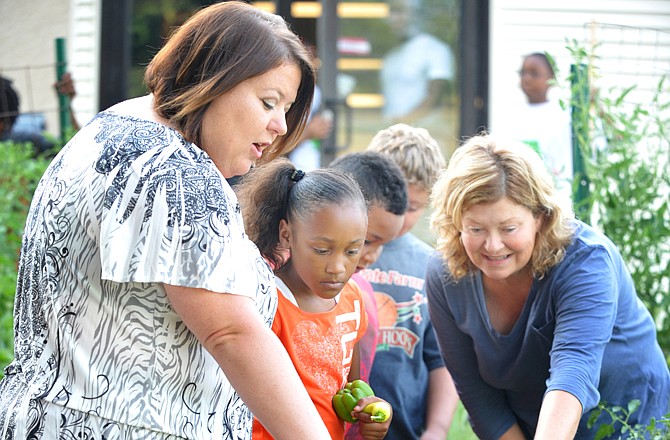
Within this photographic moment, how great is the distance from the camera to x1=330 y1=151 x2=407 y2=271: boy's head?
3254 mm

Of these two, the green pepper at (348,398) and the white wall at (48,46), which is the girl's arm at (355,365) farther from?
the white wall at (48,46)

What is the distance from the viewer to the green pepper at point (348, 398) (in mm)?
2705

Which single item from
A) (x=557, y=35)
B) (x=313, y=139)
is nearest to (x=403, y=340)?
(x=313, y=139)

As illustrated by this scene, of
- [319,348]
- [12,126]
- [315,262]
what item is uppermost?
[12,126]

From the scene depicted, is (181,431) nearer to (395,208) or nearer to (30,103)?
(395,208)

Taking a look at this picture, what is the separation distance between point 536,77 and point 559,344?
4.52 meters

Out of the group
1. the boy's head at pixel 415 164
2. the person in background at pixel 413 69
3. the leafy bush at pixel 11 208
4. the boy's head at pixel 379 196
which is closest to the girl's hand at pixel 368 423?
the boy's head at pixel 379 196

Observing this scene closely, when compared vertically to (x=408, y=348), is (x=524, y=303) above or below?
above

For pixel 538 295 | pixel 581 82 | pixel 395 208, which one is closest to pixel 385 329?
pixel 395 208

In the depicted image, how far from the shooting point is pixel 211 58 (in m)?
1.93

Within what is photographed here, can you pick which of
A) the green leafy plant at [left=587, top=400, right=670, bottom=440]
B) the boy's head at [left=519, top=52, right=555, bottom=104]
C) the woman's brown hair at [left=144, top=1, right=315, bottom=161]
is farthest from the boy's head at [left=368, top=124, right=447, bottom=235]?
the boy's head at [left=519, top=52, right=555, bottom=104]

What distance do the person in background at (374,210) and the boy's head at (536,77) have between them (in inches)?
147

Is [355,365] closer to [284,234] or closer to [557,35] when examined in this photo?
[284,234]

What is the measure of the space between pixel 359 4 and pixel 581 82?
4350mm
